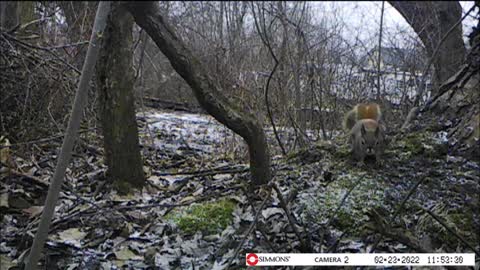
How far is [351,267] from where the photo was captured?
1.93m

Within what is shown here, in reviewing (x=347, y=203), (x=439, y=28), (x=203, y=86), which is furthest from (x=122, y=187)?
(x=439, y=28)

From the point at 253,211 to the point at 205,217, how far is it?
0.29 metres

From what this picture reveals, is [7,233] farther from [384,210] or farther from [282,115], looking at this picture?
[282,115]

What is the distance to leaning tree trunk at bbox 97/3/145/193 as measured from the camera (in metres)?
2.95

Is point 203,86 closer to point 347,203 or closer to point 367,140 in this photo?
point 347,203

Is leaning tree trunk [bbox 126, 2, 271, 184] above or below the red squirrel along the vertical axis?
above

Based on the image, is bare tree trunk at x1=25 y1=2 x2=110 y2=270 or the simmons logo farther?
the simmons logo

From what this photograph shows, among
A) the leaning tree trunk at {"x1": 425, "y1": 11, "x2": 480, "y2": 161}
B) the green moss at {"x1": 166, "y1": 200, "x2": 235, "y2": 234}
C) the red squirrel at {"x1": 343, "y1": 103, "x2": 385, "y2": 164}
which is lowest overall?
the green moss at {"x1": 166, "y1": 200, "x2": 235, "y2": 234}

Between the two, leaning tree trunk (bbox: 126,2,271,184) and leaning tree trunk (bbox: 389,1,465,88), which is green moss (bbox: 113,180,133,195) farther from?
leaning tree trunk (bbox: 389,1,465,88)

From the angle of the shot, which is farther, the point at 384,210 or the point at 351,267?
the point at 384,210

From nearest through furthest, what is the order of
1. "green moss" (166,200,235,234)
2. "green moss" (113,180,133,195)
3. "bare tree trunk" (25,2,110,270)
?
"bare tree trunk" (25,2,110,270)
"green moss" (166,200,235,234)
"green moss" (113,180,133,195)

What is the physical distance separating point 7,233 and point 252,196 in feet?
4.01

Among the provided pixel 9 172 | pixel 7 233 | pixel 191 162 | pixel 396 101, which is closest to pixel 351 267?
pixel 7 233

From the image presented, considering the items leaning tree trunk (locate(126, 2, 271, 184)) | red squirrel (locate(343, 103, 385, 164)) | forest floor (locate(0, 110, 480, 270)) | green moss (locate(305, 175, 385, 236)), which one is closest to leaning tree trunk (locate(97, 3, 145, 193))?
forest floor (locate(0, 110, 480, 270))
